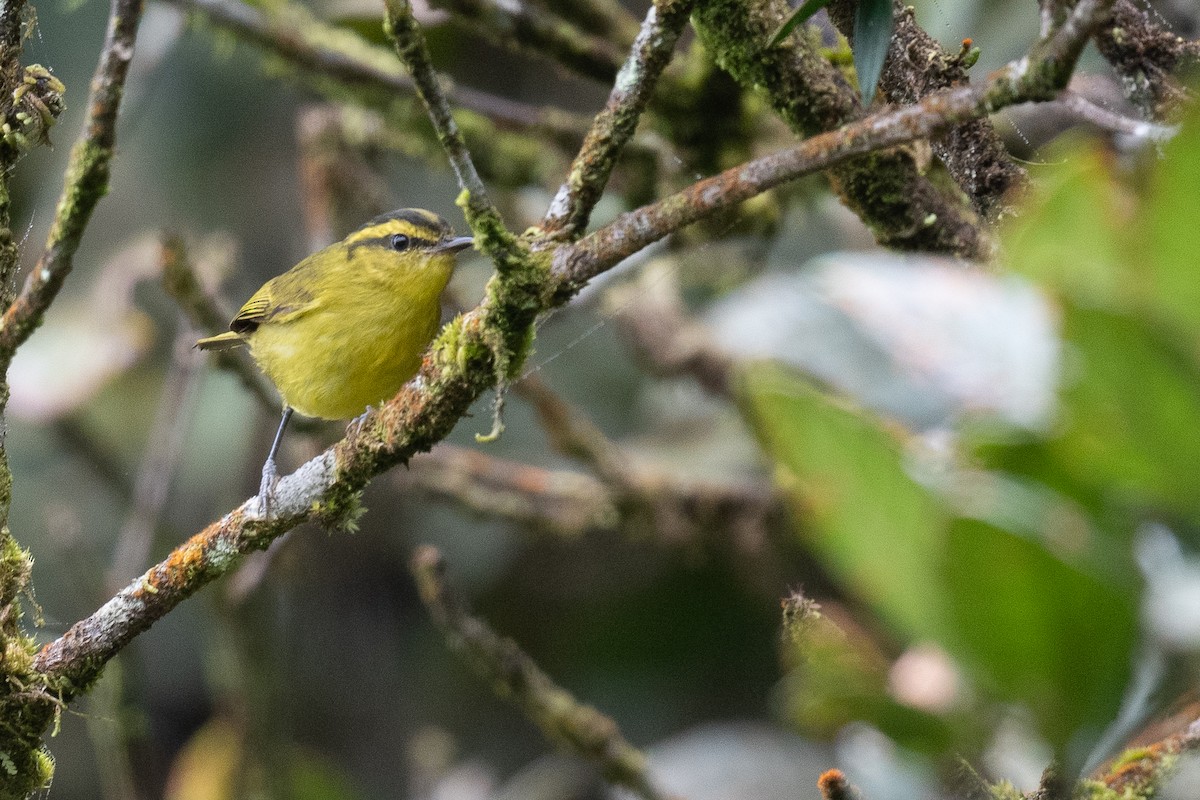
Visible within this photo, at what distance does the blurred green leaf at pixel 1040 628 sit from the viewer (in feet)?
2.23

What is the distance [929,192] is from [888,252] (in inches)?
11.2

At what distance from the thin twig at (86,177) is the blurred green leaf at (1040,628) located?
1033 millimetres

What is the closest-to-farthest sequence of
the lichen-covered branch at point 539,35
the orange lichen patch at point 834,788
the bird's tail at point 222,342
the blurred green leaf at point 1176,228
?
the blurred green leaf at point 1176,228, the orange lichen patch at point 834,788, the lichen-covered branch at point 539,35, the bird's tail at point 222,342

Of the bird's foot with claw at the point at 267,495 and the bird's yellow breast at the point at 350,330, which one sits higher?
the bird's yellow breast at the point at 350,330

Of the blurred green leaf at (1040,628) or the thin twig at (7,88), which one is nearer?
the blurred green leaf at (1040,628)

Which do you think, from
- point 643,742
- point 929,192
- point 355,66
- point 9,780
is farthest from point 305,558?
point 929,192

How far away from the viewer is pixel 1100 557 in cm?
69

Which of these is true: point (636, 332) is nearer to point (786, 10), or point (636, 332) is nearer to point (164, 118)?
point (786, 10)

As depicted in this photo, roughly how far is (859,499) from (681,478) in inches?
126

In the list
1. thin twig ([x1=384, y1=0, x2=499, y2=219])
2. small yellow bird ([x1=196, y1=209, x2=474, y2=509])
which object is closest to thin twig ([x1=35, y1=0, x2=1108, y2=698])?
thin twig ([x1=384, y1=0, x2=499, y2=219])

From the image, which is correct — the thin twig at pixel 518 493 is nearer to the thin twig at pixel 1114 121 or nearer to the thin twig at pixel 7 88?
the thin twig at pixel 7 88

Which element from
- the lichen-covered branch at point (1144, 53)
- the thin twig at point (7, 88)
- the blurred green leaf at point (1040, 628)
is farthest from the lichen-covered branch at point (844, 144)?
the thin twig at point (7, 88)

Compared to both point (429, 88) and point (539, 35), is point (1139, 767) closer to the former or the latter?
point (429, 88)

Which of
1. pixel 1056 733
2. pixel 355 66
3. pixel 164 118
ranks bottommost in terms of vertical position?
pixel 1056 733
